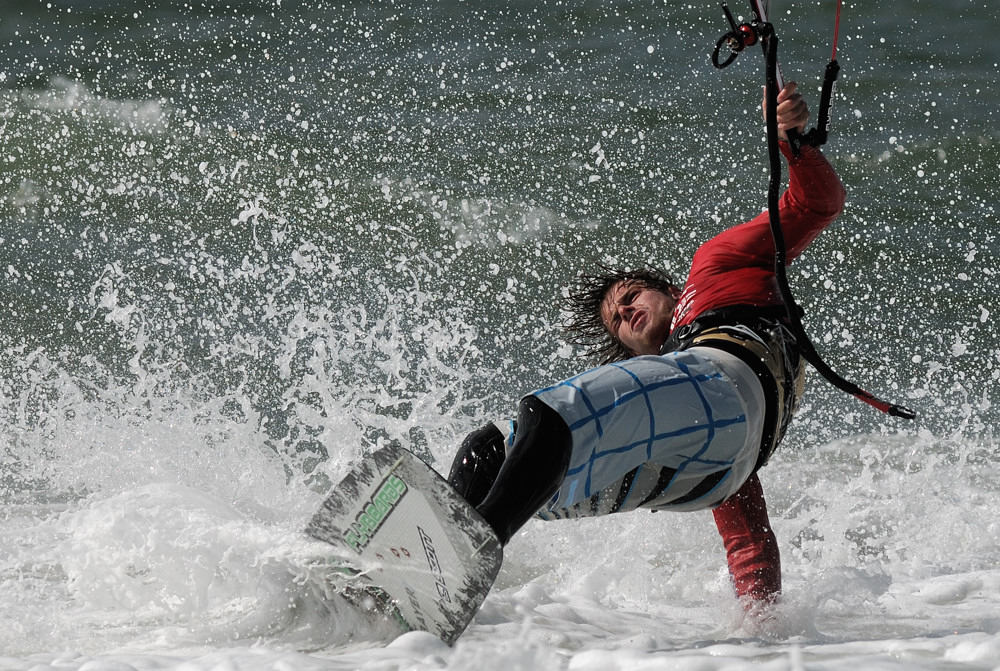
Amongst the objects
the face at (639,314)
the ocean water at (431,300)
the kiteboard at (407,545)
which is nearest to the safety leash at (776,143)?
the face at (639,314)

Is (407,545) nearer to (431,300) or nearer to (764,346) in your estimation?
(764,346)

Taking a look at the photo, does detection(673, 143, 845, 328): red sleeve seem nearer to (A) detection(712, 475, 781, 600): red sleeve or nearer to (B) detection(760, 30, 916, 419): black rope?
(B) detection(760, 30, 916, 419): black rope

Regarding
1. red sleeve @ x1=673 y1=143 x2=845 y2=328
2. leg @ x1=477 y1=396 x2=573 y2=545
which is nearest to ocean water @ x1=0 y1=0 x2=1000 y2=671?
leg @ x1=477 y1=396 x2=573 y2=545

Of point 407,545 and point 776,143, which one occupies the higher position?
point 776,143

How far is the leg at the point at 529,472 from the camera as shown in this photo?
2131mm

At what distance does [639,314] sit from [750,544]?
0.70 meters

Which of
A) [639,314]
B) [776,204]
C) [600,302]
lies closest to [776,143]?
[776,204]

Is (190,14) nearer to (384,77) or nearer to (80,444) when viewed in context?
(384,77)

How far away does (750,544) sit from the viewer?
2.87 meters

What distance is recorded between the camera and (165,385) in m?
4.48

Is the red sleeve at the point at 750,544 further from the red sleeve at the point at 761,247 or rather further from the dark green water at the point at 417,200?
the dark green water at the point at 417,200

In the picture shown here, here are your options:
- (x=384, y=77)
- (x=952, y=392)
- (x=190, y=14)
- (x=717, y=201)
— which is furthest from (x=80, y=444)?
(x=190, y=14)

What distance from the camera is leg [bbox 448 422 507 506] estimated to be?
2.36 meters

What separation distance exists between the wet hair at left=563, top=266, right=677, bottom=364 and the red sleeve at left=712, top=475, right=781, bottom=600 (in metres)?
0.54
